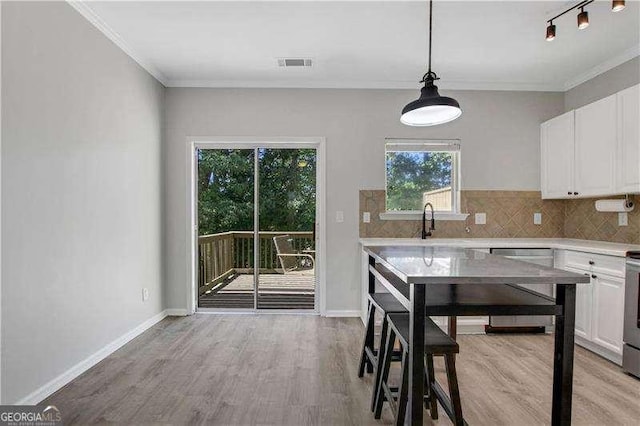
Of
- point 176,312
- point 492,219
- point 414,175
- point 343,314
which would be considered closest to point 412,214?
point 414,175

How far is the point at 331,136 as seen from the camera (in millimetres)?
4203

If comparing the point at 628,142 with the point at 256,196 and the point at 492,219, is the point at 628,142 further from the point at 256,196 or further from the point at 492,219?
the point at 256,196

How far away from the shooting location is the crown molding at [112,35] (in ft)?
8.70

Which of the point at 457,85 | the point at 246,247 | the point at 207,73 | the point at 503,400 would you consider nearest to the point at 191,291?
the point at 246,247

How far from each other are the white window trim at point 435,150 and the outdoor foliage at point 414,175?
2.3 inches

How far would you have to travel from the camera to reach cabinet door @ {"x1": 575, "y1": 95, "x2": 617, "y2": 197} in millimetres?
3188

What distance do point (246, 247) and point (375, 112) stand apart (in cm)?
226

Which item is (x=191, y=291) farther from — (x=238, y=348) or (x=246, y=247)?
(x=238, y=348)

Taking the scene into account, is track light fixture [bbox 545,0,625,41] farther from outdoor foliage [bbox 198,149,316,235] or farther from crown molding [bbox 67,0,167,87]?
crown molding [bbox 67,0,167,87]

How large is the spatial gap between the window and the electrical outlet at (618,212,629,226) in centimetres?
153

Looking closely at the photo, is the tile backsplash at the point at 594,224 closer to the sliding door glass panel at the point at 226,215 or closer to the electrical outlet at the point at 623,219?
the electrical outlet at the point at 623,219

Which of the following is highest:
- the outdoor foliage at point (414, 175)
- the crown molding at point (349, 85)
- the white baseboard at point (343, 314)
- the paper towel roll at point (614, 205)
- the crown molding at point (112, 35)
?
the crown molding at point (112, 35)

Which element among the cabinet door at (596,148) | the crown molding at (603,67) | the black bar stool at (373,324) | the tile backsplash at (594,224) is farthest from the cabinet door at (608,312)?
the crown molding at (603,67)

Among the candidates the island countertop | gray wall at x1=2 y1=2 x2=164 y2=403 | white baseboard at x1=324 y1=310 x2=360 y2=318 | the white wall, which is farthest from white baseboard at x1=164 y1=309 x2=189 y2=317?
the island countertop
